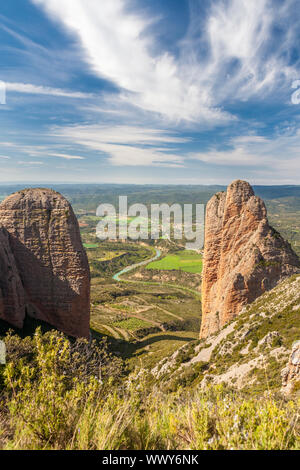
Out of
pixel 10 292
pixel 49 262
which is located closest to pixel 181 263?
pixel 49 262

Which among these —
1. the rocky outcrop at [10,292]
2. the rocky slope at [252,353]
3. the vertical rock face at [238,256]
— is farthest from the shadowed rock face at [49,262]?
the vertical rock face at [238,256]

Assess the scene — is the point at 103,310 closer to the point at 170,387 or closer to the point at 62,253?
the point at 62,253

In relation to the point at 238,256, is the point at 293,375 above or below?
below

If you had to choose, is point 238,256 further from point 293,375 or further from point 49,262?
point 49,262

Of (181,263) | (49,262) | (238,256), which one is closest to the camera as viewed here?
(238,256)

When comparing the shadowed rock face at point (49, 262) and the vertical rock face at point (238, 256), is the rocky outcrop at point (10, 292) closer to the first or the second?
the shadowed rock face at point (49, 262)

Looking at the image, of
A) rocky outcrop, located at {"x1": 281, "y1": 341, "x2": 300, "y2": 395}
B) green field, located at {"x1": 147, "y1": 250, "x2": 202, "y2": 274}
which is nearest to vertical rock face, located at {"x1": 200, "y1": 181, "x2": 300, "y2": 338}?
rocky outcrop, located at {"x1": 281, "y1": 341, "x2": 300, "y2": 395}

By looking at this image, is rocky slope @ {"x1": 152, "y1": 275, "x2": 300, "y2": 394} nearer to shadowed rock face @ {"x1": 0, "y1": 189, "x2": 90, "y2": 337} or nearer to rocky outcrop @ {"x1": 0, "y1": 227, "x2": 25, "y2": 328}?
shadowed rock face @ {"x1": 0, "y1": 189, "x2": 90, "y2": 337}

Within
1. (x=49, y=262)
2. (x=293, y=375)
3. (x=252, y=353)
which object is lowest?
(x=252, y=353)
